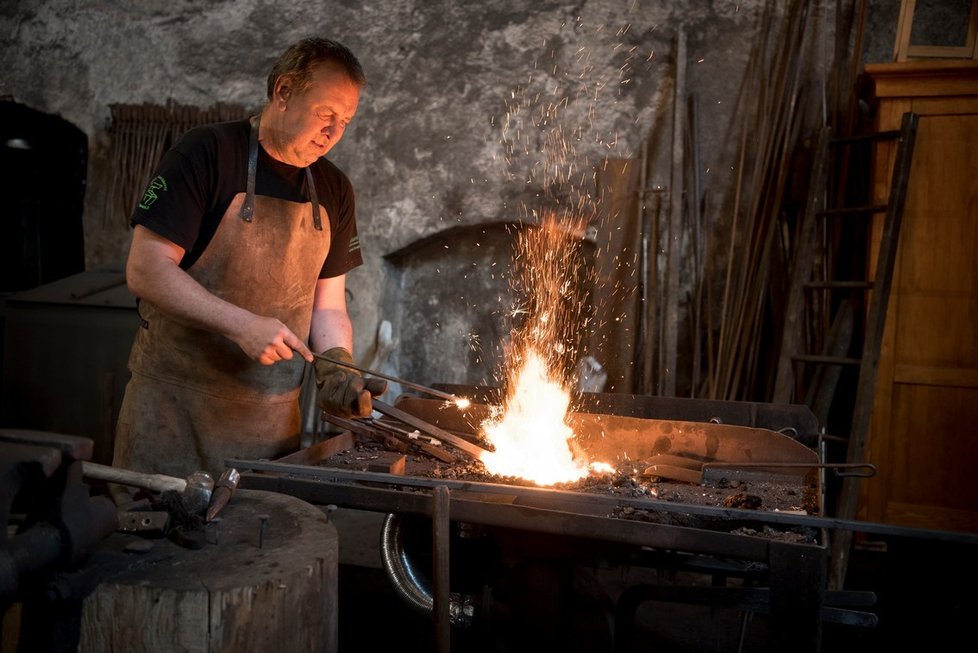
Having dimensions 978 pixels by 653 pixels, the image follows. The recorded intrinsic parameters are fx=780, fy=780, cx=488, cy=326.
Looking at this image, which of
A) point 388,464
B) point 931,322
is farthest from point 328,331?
point 931,322

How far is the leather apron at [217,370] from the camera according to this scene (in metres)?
2.52

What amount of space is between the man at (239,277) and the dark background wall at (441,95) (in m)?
2.34

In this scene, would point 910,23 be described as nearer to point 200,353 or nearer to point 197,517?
point 200,353

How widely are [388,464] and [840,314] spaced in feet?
9.63

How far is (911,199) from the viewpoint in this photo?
4121 millimetres

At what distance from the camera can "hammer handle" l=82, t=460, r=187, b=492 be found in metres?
1.50

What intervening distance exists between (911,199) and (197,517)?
3939mm

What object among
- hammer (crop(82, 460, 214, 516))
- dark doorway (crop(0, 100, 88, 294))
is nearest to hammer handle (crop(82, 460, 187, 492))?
hammer (crop(82, 460, 214, 516))

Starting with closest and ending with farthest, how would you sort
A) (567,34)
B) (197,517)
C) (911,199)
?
(197,517)
(911,199)
(567,34)

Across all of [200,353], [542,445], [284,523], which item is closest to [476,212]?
[542,445]

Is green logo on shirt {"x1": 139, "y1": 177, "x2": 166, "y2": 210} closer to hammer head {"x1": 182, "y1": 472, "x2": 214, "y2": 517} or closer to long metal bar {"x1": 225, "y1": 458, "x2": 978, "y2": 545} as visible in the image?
long metal bar {"x1": 225, "y1": 458, "x2": 978, "y2": 545}

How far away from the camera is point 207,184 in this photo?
2426mm

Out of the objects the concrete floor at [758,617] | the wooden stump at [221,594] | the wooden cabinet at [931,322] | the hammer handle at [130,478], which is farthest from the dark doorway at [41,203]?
the wooden cabinet at [931,322]

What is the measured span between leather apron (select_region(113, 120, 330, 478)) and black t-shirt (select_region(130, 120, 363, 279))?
0.10 ft
